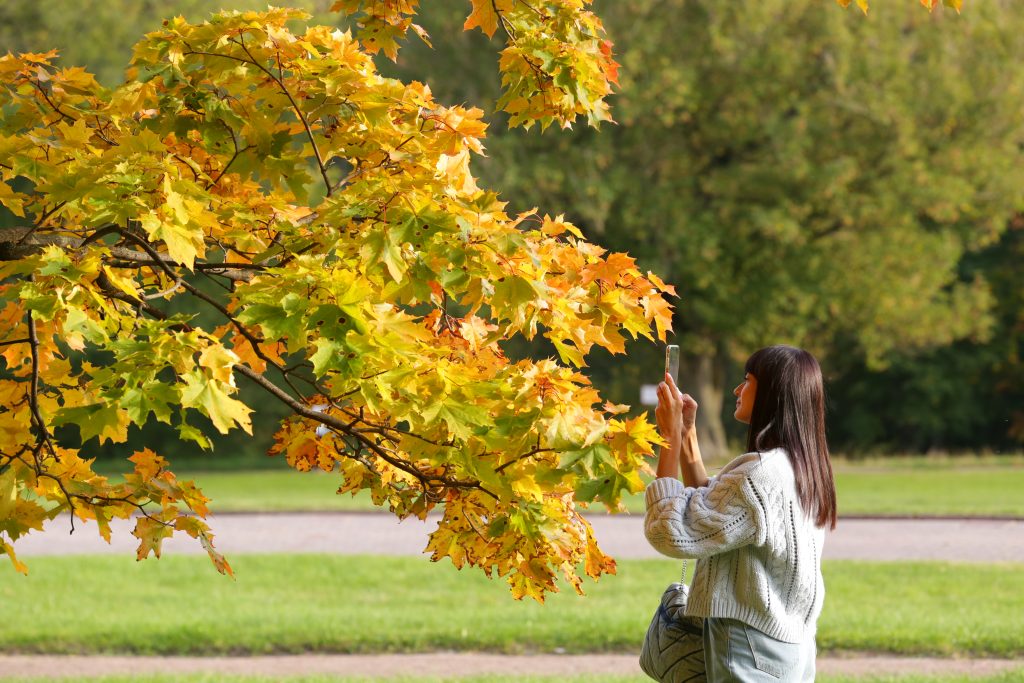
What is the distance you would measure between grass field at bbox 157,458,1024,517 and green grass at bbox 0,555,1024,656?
4492 mm

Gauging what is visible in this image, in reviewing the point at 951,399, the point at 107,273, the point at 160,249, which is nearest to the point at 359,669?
the point at 160,249

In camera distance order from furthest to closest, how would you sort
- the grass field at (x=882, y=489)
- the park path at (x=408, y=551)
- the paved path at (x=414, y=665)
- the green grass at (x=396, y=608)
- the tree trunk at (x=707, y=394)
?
the tree trunk at (x=707, y=394) → the grass field at (x=882, y=489) → the green grass at (x=396, y=608) → the park path at (x=408, y=551) → the paved path at (x=414, y=665)

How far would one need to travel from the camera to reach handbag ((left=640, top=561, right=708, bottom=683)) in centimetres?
330

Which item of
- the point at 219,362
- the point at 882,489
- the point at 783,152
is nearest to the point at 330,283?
the point at 219,362

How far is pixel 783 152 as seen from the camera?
71.8 ft

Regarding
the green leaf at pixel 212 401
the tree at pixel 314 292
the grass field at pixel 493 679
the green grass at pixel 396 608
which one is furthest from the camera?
the green grass at pixel 396 608

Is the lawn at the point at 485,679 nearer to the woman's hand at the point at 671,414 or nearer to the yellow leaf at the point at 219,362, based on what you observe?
the woman's hand at the point at 671,414

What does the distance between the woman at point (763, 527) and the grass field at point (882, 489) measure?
11.7m

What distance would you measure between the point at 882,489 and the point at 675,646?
53.6 ft

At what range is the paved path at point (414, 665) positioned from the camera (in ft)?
23.2

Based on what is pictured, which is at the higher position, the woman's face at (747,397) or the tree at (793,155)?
the tree at (793,155)

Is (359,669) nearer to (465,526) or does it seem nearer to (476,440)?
(465,526)

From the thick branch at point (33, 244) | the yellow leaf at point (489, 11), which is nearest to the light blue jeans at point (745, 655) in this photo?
the thick branch at point (33, 244)

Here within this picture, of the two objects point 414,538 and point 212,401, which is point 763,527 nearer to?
point 212,401
